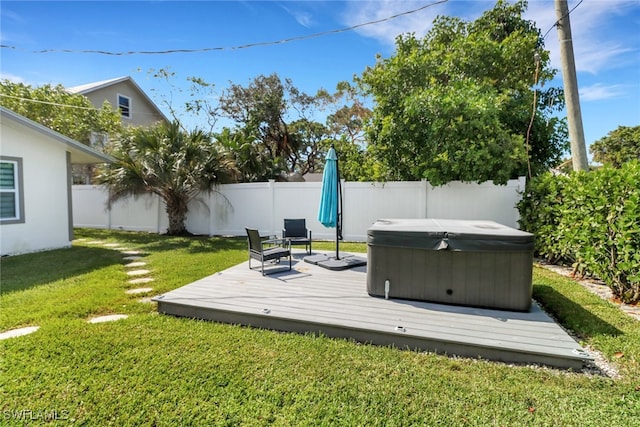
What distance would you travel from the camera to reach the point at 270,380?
8.18 feet

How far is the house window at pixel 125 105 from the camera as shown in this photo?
62.5 feet

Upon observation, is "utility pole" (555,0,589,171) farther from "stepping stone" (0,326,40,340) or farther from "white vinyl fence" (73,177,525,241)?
"stepping stone" (0,326,40,340)

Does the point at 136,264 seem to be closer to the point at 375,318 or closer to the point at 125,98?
the point at 375,318

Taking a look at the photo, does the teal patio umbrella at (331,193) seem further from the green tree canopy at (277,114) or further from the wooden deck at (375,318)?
the green tree canopy at (277,114)

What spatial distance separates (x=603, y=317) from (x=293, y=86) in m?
19.2

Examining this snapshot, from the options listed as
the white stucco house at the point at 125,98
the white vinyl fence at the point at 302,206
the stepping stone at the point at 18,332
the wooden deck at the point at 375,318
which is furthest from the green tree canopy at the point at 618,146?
the white stucco house at the point at 125,98

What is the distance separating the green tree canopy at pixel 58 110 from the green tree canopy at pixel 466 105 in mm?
12066

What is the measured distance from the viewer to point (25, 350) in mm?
2979

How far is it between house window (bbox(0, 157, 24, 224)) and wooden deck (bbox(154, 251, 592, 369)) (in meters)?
6.66

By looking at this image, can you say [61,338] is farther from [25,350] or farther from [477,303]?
[477,303]

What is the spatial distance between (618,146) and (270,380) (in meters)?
43.6

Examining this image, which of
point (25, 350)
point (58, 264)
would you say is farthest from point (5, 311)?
point (58, 264)

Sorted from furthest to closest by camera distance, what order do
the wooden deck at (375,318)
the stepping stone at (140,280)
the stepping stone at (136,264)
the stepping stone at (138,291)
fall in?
the stepping stone at (136,264) < the stepping stone at (140,280) < the stepping stone at (138,291) < the wooden deck at (375,318)

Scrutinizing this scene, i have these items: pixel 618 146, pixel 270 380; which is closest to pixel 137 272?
pixel 270 380
